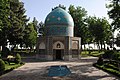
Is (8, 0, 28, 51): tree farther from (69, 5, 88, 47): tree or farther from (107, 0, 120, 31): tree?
(107, 0, 120, 31): tree

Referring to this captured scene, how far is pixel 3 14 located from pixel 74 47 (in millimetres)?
18554

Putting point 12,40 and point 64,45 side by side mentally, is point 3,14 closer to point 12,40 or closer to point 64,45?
point 64,45

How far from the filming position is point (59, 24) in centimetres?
4388

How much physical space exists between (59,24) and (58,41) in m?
3.63

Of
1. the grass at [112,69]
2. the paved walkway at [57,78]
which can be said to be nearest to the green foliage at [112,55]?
the grass at [112,69]

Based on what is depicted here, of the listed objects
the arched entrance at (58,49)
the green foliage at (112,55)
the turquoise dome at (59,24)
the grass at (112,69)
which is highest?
the turquoise dome at (59,24)

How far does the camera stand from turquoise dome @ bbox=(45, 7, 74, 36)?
144 feet

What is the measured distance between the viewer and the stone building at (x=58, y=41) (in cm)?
4219

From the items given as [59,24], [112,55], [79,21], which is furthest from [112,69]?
[79,21]

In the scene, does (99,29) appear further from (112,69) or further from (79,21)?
(112,69)

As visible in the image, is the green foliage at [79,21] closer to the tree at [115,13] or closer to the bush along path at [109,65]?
the bush along path at [109,65]

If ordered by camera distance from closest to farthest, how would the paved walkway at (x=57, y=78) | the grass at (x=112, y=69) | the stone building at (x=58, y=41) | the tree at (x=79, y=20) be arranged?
the paved walkway at (x=57, y=78), the grass at (x=112, y=69), the stone building at (x=58, y=41), the tree at (x=79, y=20)

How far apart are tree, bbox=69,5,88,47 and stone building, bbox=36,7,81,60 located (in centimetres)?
1695

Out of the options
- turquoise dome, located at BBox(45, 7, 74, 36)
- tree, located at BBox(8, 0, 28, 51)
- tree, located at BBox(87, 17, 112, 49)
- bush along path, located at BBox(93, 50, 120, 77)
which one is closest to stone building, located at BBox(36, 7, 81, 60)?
turquoise dome, located at BBox(45, 7, 74, 36)
